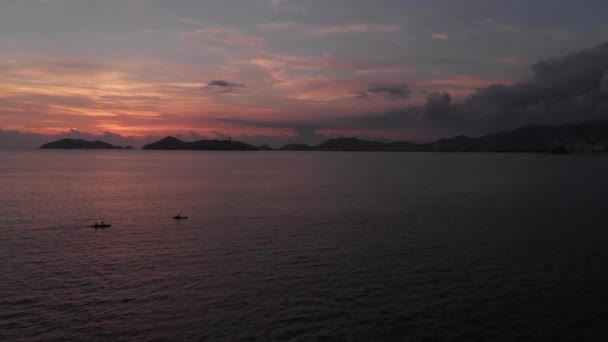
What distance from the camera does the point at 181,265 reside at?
1757 inches

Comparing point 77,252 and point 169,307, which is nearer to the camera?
point 169,307

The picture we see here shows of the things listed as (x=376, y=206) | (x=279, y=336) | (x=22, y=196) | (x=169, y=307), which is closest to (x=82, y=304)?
(x=169, y=307)

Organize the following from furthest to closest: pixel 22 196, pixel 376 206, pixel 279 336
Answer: pixel 22 196
pixel 376 206
pixel 279 336

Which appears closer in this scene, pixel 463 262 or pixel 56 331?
pixel 56 331

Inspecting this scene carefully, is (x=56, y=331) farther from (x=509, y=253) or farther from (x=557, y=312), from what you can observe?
(x=509, y=253)

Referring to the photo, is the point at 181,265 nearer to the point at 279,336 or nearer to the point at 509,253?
the point at 279,336

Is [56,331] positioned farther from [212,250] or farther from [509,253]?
[509,253]

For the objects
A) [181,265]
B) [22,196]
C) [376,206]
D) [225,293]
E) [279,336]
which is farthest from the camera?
[22,196]

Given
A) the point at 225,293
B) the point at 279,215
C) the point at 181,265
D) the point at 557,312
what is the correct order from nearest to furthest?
1. the point at 557,312
2. the point at 225,293
3. the point at 181,265
4. the point at 279,215

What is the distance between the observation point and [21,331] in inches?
1152

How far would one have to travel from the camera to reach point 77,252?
Answer: 49.6 m

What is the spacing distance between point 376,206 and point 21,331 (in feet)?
224

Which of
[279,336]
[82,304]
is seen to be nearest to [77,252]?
[82,304]

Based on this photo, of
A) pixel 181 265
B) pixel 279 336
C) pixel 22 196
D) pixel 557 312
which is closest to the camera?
pixel 279 336
